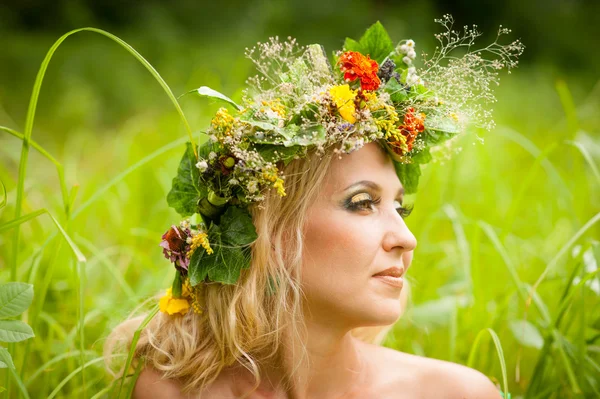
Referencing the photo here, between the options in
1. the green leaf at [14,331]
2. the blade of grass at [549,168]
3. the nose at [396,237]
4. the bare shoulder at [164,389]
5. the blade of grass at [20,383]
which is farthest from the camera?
the blade of grass at [549,168]

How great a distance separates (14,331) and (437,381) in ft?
3.46

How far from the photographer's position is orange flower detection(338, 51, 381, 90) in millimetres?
1554

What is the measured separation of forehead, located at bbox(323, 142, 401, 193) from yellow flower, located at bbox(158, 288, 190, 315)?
1.58 ft

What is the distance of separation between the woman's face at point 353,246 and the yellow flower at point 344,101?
4.2 inches

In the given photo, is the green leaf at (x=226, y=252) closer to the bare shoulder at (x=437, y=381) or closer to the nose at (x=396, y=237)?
the nose at (x=396, y=237)

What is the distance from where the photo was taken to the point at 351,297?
1.54m

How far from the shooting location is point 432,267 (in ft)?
9.09

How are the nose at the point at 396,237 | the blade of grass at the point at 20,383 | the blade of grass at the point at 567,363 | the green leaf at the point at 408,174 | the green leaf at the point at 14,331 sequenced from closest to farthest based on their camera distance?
1. the green leaf at the point at 14,331
2. the blade of grass at the point at 20,383
3. the nose at the point at 396,237
4. the green leaf at the point at 408,174
5. the blade of grass at the point at 567,363

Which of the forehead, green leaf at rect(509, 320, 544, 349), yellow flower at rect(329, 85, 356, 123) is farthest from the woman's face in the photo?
green leaf at rect(509, 320, 544, 349)

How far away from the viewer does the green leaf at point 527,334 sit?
220 centimetres

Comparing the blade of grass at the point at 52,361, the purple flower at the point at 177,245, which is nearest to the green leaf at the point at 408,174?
the purple flower at the point at 177,245

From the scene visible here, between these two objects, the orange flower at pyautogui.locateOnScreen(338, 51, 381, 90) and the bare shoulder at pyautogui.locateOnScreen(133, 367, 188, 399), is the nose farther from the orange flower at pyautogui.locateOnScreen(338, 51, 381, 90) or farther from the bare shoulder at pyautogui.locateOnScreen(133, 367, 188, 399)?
the bare shoulder at pyautogui.locateOnScreen(133, 367, 188, 399)

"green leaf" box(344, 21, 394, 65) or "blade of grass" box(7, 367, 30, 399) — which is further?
"green leaf" box(344, 21, 394, 65)

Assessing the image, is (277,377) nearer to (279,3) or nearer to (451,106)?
(451,106)
